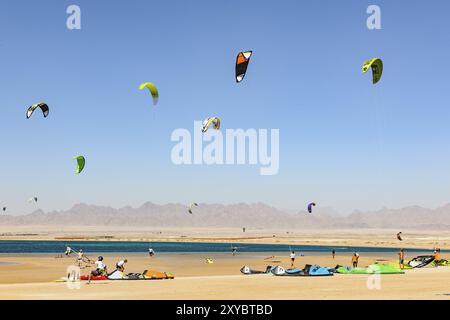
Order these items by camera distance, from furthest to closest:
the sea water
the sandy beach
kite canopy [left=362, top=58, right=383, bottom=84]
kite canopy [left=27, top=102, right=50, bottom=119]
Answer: the sea water
kite canopy [left=27, top=102, right=50, bottom=119]
kite canopy [left=362, top=58, right=383, bottom=84]
the sandy beach

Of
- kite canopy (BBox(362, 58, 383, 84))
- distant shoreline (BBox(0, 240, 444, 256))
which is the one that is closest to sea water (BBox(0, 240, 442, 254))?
distant shoreline (BBox(0, 240, 444, 256))

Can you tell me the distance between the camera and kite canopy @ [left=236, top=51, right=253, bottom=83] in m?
24.0

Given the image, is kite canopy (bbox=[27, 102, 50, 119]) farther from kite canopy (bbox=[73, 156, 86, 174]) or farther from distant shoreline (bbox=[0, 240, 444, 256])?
distant shoreline (bbox=[0, 240, 444, 256])

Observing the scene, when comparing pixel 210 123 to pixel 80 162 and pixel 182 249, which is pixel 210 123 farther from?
pixel 182 249

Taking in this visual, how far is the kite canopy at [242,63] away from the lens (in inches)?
946

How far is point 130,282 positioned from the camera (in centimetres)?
2455

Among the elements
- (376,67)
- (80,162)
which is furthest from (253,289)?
(80,162)

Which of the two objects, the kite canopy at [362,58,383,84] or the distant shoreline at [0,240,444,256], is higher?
the kite canopy at [362,58,383,84]

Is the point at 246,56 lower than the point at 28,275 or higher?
higher

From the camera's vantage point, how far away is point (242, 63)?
2467 cm

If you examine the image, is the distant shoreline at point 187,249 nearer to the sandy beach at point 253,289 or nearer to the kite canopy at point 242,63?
Result: the sandy beach at point 253,289
